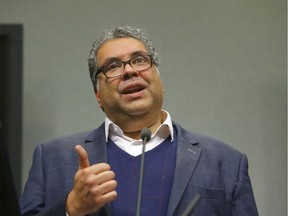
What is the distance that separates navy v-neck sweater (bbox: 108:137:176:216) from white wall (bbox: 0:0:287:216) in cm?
82

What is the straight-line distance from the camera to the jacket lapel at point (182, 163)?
1.46m

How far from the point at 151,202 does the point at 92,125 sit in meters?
0.98

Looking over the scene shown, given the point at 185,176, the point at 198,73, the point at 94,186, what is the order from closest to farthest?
1. the point at 94,186
2. the point at 185,176
3. the point at 198,73

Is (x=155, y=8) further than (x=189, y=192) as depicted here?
Yes

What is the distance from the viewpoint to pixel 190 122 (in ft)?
7.88

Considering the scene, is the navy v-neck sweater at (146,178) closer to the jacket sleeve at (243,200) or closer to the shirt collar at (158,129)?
the shirt collar at (158,129)

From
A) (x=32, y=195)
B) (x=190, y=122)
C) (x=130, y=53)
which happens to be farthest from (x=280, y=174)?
(x=32, y=195)

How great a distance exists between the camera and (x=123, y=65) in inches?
63.7

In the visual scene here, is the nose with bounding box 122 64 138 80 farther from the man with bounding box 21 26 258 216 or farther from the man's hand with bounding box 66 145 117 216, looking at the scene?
the man's hand with bounding box 66 145 117 216

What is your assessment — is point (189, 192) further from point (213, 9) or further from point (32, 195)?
point (213, 9)

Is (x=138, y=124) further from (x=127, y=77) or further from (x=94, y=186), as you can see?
(x=94, y=186)

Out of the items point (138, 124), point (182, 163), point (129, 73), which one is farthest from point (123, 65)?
point (182, 163)

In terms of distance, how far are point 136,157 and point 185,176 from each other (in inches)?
6.1

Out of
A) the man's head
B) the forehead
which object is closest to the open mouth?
the man's head
